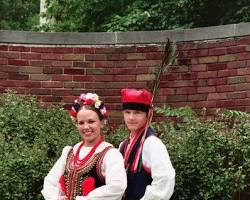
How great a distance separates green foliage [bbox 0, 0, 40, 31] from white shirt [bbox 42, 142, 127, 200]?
15790 mm

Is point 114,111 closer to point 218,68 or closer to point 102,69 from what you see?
point 102,69

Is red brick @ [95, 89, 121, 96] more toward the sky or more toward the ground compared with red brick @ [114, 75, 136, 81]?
more toward the ground

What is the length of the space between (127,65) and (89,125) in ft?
10.9

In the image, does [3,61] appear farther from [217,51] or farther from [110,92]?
[217,51]

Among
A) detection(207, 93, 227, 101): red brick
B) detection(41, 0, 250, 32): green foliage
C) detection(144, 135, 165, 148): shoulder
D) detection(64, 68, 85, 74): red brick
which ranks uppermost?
detection(41, 0, 250, 32): green foliage

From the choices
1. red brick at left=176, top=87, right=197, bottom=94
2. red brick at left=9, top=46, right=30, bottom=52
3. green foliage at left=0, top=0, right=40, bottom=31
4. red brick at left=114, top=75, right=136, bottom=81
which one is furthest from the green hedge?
green foliage at left=0, top=0, right=40, bottom=31

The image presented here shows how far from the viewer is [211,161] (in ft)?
17.9

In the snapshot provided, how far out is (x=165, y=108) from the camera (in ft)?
23.4

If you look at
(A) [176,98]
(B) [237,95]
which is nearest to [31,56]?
(A) [176,98]

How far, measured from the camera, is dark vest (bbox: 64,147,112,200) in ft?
13.9

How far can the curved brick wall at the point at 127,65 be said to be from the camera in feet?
23.4

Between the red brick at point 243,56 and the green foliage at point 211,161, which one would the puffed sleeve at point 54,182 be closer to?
the green foliage at point 211,161

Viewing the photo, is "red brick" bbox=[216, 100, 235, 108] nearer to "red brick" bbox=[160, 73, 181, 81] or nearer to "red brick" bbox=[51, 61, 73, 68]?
"red brick" bbox=[160, 73, 181, 81]

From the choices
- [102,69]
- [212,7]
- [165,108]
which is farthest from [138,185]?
[212,7]
